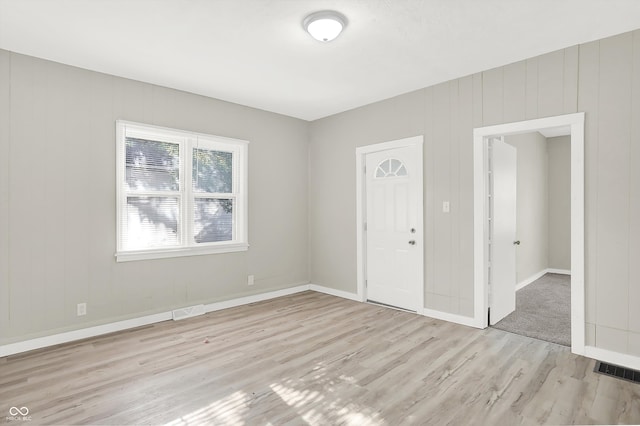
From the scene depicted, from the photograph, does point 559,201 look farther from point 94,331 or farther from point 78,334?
point 78,334

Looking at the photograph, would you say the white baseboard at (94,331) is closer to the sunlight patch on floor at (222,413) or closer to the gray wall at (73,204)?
the gray wall at (73,204)

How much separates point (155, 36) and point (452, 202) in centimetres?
352

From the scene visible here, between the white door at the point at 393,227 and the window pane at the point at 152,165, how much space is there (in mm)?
2645

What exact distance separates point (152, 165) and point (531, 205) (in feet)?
21.3

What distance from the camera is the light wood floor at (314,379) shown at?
2.25 metres

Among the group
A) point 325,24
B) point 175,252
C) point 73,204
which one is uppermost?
point 325,24

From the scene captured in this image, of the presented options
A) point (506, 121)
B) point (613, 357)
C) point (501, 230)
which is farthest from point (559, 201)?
point (613, 357)

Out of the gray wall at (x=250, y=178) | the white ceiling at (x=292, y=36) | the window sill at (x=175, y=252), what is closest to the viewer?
the white ceiling at (x=292, y=36)

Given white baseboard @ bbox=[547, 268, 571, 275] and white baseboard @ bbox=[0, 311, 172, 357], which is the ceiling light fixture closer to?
white baseboard @ bbox=[0, 311, 172, 357]

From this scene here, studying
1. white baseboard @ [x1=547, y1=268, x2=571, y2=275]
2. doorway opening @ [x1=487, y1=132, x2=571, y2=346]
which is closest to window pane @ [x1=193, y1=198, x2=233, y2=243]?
doorway opening @ [x1=487, y1=132, x2=571, y2=346]

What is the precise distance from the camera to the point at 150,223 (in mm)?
4105

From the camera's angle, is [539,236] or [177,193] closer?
[177,193]

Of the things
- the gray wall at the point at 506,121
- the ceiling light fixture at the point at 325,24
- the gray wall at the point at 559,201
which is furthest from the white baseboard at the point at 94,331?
the gray wall at the point at 559,201

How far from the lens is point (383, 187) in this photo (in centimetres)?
479
